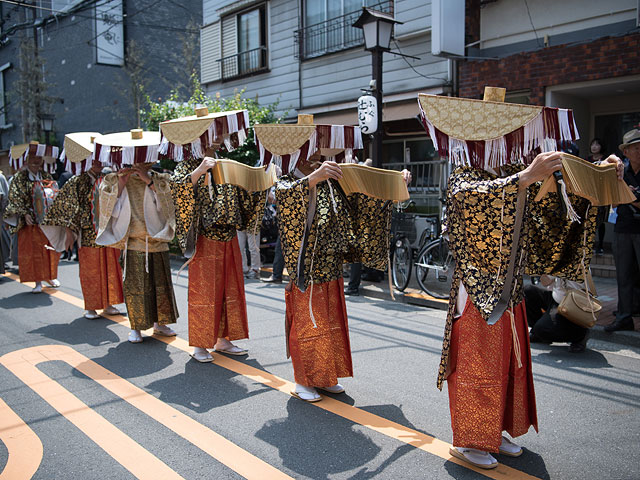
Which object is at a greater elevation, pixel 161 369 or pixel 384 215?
pixel 384 215

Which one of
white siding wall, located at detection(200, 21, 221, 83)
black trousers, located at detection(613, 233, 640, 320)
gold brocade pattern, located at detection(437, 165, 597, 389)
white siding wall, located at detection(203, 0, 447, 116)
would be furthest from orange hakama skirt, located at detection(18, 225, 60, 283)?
white siding wall, located at detection(200, 21, 221, 83)

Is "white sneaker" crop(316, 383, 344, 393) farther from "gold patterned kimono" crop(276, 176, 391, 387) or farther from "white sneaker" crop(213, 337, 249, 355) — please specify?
"white sneaker" crop(213, 337, 249, 355)

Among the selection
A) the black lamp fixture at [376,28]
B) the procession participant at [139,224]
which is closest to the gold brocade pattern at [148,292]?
the procession participant at [139,224]

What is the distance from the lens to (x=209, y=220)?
15.5 feet

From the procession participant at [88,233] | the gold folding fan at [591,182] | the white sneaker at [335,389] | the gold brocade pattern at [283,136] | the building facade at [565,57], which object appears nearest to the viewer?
the gold folding fan at [591,182]

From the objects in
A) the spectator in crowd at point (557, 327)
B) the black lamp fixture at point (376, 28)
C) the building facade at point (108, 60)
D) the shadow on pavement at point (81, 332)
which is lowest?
the shadow on pavement at point (81, 332)

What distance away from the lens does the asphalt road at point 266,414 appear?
313 centimetres

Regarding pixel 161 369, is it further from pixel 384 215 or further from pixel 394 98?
pixel 394 98

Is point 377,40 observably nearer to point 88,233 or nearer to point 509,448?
point 88,233

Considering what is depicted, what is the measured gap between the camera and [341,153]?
13.8 feet

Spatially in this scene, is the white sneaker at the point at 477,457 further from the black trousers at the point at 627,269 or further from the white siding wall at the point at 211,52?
the white siding wall at the point at 211,52

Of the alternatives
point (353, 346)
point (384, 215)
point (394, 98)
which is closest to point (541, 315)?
point (353, 346)

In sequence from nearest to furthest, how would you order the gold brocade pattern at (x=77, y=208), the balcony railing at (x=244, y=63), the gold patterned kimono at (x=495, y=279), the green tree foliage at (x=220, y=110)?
the gold patterned kimono at (x=495, y=279)
the gold brocade pattern at (x=77, y=208)
the green tree foliage at (x=220, y=110)
the balcony railing at (x=244, y=63)

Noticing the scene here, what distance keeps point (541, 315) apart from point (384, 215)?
2551 millimetres
